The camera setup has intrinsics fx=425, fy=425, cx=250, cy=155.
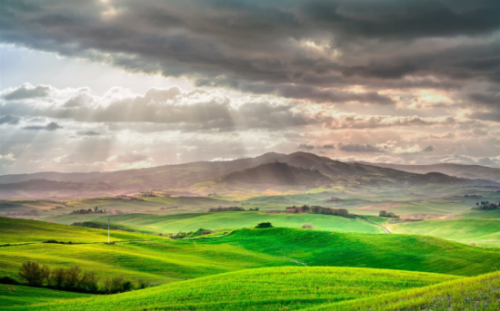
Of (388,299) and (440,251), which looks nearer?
(388,299)

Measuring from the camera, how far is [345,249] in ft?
389

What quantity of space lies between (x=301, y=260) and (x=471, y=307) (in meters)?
89.8

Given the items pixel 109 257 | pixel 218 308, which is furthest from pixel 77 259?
pixel 218 308

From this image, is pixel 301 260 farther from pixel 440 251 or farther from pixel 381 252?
pixel 440 251

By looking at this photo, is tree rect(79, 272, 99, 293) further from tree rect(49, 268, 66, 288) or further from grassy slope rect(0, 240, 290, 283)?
grassy slope rect(0, 240, 290, 283)

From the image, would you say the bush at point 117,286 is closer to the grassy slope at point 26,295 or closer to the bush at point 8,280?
Result: the grassy slope at point 26,295

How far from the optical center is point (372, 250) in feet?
375

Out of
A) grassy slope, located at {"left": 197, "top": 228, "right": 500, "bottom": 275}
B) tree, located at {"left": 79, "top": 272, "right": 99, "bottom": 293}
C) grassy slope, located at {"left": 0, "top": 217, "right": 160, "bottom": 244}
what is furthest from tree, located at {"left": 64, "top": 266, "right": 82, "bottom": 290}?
grassy slope, located at {"left": 0, "top": 217, "right": 160, "bottom": 244}

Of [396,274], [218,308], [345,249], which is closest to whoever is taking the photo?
[218,308]

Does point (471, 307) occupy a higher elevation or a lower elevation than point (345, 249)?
higher

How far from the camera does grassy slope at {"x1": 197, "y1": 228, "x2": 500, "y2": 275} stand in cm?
9219

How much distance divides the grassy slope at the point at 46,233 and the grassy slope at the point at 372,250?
33289 millimetres

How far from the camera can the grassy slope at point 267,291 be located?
37.9 m

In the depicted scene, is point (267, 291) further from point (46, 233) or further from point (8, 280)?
point (46, 233)
